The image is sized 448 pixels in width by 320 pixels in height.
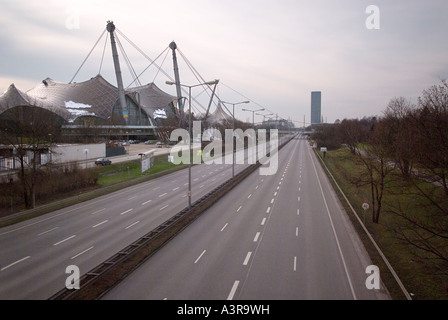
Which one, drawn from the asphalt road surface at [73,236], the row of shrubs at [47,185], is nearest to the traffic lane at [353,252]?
the asphalt road surface at [73,236]

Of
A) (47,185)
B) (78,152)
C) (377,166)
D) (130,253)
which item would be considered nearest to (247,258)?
(130,253)

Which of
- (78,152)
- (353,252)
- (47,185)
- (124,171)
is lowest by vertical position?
(353,252)

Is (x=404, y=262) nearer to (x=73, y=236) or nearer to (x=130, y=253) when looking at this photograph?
(x=130, y=253)

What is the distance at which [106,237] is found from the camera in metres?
15.3

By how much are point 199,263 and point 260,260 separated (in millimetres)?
2213

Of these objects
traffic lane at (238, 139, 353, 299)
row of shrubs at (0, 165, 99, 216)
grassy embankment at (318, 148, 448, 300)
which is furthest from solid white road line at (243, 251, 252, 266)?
row of shrubs at (0, 165, 99, 216)

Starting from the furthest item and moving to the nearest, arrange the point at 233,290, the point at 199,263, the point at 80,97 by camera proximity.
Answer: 1. the point at 80,97
2. the point at 199,263
3. the point at 233,290

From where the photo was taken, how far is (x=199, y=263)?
1219 centimetres

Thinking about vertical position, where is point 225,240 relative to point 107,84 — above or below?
below

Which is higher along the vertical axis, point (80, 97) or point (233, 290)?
point (80, 97)
